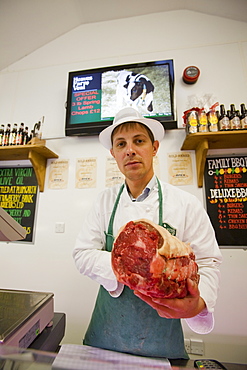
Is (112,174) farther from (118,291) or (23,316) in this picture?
(23,316)

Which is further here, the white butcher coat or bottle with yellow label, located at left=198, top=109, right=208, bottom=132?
bottle with yellow label, located at left=198, top=109, right=208, bottom=132

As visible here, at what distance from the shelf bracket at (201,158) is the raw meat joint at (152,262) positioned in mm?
1248

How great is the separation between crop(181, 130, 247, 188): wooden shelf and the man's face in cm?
78

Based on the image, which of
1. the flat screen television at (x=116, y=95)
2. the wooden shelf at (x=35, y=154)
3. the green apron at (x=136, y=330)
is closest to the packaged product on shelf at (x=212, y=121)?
the flat screen television at (x=116, y=95)

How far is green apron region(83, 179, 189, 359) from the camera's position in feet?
2.82

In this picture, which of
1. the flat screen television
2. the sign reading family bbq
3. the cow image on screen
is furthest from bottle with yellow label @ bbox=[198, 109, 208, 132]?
the sign reading family bbq

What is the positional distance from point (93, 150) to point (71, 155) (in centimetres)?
25

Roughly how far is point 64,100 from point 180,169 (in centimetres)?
154

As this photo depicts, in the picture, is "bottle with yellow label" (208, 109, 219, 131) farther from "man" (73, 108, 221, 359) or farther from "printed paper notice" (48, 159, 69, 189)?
"printed paper notice" (48, 159, 69, 189)

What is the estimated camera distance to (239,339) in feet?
5.07

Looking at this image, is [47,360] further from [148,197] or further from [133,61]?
[133,61]

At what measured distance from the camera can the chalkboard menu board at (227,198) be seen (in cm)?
169

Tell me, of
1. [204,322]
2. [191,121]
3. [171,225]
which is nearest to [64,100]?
[191,121]

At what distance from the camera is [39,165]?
197 cm
